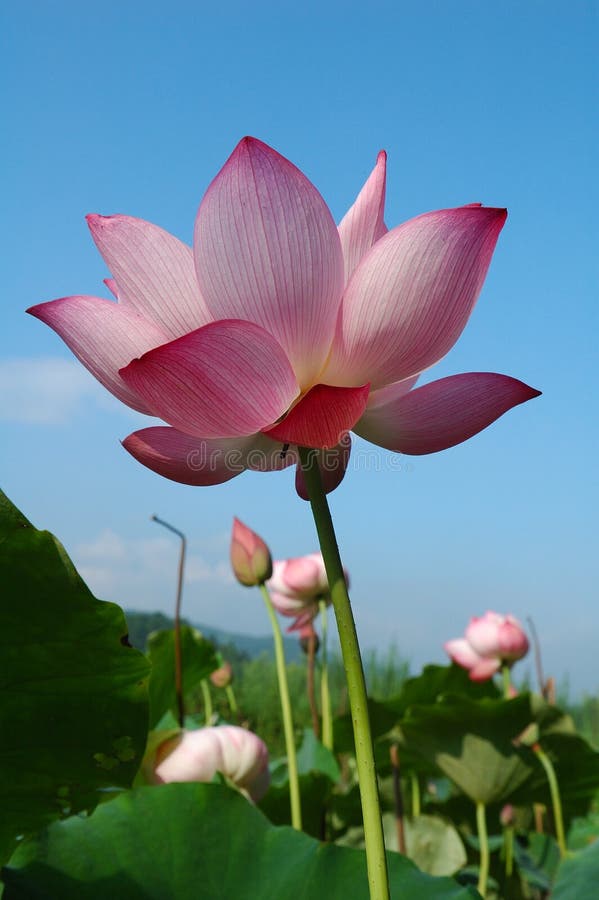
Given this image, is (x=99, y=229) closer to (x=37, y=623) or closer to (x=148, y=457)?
(x=148, y=457)

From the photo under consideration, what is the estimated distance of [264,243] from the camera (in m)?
0.40

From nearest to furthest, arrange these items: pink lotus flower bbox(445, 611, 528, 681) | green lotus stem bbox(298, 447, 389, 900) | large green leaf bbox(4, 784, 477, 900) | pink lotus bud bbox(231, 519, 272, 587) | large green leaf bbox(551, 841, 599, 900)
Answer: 1. green lotus stem bbox(298, 447, 389, 900)
2. large green leaf bbox(4, 784, 477, 900)
3. large green leaf bbox(551, 841, 599, 900)
4. pink lotus bud bbox(231, 519, 272, 587)
5. pink lotus flower bbox(445, 611, 528, 681)

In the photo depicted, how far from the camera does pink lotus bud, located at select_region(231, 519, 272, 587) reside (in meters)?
1.09

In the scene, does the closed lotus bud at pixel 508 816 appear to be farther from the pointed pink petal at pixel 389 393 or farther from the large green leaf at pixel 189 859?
the pointed pink petal at pixel 389 393

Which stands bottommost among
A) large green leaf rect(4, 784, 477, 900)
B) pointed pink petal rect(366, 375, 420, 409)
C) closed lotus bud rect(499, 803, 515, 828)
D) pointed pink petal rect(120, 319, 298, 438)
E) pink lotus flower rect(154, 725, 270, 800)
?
closed lotus bud rect(499, 803, 515, 828)

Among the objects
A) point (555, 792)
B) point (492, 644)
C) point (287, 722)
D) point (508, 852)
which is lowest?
point (508, 852)

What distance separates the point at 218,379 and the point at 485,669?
5.32 feet

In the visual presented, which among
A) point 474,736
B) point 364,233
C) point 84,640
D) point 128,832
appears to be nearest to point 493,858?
point 474,736

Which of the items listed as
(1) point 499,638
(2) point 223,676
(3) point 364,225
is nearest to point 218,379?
(3) point 364,225

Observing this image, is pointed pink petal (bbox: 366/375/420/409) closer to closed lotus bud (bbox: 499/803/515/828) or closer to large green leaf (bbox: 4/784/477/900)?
large green leaf (bbox: 4/784/477/900)

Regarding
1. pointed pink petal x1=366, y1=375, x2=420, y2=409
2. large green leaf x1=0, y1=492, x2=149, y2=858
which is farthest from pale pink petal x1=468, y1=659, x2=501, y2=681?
pointed pink petal x1=366, y1=375, x2=420, y2=409

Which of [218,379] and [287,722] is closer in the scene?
[218,379]

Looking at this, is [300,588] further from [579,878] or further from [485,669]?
[579,878]

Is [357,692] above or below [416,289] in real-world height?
below
